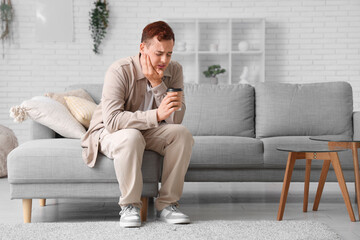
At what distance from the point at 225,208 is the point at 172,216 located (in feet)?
2.08

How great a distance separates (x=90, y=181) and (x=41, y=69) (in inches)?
146

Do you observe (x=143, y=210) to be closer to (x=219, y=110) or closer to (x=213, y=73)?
(x=219, y=110)

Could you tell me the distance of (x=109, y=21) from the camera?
19.5 feet

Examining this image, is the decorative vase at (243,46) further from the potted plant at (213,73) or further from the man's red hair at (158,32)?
the man's red hair at (158,32)

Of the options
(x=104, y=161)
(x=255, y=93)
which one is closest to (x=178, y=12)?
(x=255, y=93)

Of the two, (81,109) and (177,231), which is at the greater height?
(81,109)

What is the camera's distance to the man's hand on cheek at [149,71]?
8.21 ft

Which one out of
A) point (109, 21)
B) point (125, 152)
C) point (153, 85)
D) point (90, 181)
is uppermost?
point (109, 21)

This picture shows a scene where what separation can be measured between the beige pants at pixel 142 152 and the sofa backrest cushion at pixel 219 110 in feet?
3.30

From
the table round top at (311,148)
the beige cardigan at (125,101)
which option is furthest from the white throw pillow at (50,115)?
the table round top at (311,148)

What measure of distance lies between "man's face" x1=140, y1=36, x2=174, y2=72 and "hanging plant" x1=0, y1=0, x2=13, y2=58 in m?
3.90

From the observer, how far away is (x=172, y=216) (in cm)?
248

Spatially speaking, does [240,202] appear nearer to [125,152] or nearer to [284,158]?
[284,158]

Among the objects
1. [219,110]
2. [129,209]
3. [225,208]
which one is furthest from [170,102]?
[219,110]
